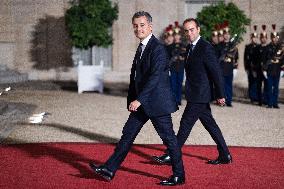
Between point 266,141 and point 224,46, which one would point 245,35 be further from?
point 266,141

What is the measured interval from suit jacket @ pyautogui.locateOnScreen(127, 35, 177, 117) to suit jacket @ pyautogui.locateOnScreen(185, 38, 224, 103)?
32.7 inches

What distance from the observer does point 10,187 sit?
5.04 meters

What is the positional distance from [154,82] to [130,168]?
1.37 m

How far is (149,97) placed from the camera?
5000mm

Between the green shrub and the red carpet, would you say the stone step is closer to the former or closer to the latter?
the green shrub

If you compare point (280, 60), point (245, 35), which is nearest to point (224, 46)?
point (280, 60)

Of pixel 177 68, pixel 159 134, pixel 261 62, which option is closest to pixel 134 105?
pixel 159 134

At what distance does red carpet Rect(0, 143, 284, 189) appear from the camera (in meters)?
5.18

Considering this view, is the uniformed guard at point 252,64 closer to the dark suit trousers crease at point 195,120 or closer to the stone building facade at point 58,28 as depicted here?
the dark suit trousers crease at point 195,120

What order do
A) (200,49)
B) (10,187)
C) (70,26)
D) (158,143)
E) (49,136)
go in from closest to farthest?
(10,187) < (200,49) < (158,143) < (49,136) < (70,26)

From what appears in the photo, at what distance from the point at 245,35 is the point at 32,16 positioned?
27.1ft

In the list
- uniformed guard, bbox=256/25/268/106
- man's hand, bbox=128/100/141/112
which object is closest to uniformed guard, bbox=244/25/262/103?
uniformed guard, bbox=256/25/268/106

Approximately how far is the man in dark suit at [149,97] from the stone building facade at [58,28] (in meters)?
14.8

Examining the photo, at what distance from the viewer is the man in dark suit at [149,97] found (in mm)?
4910
